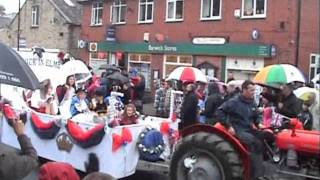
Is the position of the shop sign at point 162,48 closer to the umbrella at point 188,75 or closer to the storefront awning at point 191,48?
the storefront awning at point 191,48

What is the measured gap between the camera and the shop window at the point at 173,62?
26531 mm

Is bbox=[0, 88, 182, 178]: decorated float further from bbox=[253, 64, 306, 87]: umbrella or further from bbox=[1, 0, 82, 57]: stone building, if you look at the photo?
bbox=[1, 0, 82, 57]: stone building

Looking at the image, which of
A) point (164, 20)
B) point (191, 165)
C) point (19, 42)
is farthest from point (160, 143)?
point (19, 42)

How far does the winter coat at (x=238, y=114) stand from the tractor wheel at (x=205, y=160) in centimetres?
26

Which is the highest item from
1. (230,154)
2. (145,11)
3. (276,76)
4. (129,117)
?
(145,11)

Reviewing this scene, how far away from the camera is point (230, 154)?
689 cm

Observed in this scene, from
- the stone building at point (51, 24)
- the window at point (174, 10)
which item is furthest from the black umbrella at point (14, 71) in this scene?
the stone building at point (51, 24)

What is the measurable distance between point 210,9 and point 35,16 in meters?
19.2

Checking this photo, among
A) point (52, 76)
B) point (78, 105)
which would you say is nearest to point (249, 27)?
point (52, 76)

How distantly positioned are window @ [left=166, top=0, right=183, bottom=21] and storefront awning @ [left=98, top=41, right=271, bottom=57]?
51.5 inches

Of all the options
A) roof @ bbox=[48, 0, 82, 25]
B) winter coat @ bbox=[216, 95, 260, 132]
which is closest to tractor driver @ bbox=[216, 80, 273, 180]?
winter coat @ bbox=[216, 95, 260, 132]

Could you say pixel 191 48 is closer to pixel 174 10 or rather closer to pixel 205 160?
pixel 174 10

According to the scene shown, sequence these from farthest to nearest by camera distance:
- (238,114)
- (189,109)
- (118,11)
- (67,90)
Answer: (118,11)
(67,90)
(189,109)
(238,114)

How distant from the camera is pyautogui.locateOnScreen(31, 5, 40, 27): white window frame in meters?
40.1
